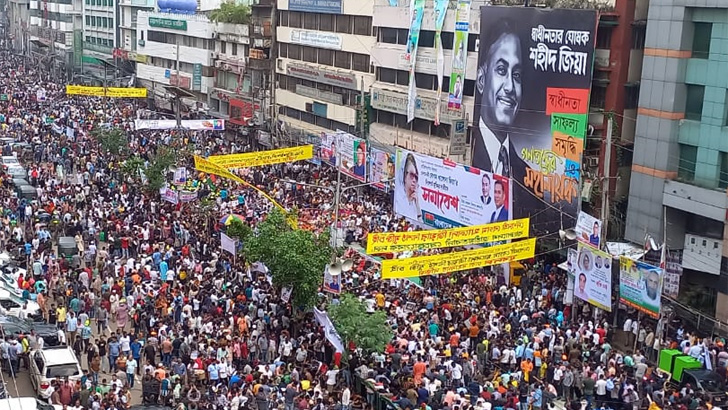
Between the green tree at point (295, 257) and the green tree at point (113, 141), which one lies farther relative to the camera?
the green tree at point (113, 141)

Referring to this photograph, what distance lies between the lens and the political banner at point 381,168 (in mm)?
44375

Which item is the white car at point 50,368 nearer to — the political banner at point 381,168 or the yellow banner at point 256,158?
the yellow banner at point 256,158

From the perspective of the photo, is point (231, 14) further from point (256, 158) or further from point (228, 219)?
point (228, 219)

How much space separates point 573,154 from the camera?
35094 millimetres

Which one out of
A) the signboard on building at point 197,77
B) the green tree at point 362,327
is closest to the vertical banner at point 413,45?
the green tree at point 362,327

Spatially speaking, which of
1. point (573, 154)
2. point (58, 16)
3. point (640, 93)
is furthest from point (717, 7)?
point (58, 16)

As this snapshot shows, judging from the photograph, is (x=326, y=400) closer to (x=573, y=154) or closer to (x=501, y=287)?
(x=501, y=287)

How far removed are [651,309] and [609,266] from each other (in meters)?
1.76

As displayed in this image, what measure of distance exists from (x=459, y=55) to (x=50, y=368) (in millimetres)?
25422

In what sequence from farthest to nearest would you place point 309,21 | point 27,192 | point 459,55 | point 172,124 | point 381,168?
1. point 309,21
2. point 172,124
3. point 381,168
4. point 459,55
5. point 27,192

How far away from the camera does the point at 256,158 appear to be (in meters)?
39.2

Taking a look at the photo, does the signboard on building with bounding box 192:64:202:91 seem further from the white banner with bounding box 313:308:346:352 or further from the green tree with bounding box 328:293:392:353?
the green tree with bounding box 328:293:392:353

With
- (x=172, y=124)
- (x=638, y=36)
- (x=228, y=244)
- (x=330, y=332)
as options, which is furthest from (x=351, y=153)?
(x=330, y=332)

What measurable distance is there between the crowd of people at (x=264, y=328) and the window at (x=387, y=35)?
1071 cm
